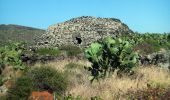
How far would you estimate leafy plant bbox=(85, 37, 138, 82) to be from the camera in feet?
66.7

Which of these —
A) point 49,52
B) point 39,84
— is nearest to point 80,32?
point 49,52

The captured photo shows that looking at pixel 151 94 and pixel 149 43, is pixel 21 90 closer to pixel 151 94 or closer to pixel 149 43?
pixel 151 94

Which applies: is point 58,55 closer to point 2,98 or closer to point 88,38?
point 88,38

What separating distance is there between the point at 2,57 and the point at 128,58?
1344 cm

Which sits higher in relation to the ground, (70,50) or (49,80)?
(70,50)

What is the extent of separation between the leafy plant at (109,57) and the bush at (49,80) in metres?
1.75

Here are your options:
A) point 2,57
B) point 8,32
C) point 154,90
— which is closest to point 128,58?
point 154,90

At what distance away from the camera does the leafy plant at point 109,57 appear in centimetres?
2033

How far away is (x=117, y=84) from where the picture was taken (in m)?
17.0

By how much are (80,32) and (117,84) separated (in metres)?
26.5

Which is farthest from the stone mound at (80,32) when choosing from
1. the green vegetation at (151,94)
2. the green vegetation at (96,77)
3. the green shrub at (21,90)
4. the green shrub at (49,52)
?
the green vegetation at (151,94)

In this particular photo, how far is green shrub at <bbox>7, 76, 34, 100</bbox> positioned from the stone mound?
78.6 feet

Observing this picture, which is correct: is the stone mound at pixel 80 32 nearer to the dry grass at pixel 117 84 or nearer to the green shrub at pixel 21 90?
the dry grass at pixel 117 84

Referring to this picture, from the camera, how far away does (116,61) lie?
2059 cm
